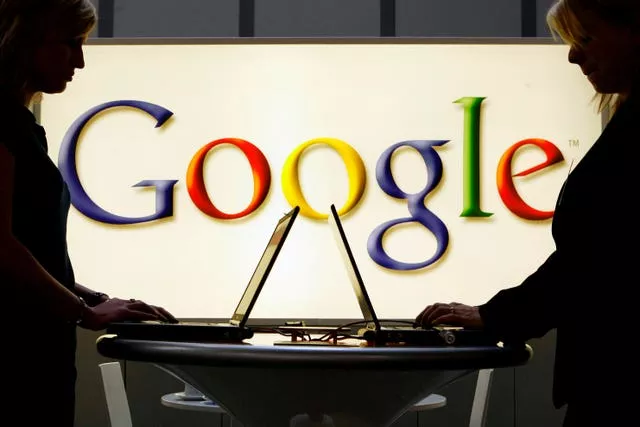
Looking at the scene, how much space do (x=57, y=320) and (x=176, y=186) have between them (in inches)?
158

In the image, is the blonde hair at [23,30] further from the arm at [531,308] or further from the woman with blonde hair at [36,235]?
the arm at [531,308]

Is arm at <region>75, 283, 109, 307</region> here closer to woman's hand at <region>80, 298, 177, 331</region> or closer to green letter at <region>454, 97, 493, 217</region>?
woman's hand at <region>80, 298, 177, 331</region>

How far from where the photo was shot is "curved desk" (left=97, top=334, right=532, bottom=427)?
1.85 meters

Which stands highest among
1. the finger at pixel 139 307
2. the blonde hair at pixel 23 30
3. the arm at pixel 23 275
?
the blonde hair at pixel 23 30

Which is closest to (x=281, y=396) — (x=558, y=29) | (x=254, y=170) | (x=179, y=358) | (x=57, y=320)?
(x=179, y=358)

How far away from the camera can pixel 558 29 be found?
222cm

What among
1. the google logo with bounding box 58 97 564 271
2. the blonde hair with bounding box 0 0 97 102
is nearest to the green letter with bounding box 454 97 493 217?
the google logo with bounding box 58 97 564 271

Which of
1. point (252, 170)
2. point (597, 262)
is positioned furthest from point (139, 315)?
point (252, 170)

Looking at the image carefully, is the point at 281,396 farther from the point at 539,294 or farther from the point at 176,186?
the point at 176,186

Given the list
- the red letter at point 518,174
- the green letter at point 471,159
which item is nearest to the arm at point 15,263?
the green letter at point 471,159

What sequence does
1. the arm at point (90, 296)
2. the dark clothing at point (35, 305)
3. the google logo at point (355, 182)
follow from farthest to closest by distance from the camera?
the google logo at point (355, 182)
the arm at point (90, 296)
the dark clothing at point (35, 305)

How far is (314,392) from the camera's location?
6.72 ft

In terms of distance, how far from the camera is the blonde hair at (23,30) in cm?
208

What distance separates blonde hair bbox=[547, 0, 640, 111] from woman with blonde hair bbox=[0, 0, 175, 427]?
112 centimetres
